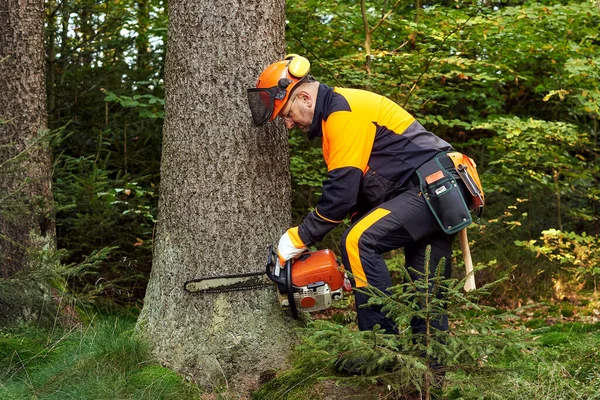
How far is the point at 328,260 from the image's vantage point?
12.8 feet

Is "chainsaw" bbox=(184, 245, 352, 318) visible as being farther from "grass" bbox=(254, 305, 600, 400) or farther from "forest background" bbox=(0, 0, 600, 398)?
"forest background" bbox=(0, 0, 600, 398)

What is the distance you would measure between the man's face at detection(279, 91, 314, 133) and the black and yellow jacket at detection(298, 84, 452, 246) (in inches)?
3.7

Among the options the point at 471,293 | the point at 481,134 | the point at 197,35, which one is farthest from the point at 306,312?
the point at 481,134

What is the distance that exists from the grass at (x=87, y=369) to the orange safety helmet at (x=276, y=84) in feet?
5.34

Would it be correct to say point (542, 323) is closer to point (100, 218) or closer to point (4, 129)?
point (100, 218)

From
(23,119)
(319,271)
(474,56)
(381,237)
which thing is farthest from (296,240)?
(474,56)

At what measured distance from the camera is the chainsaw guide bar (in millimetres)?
4246

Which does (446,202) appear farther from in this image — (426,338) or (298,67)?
(298,67)

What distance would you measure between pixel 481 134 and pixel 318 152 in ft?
15.6

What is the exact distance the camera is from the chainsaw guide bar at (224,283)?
425cm

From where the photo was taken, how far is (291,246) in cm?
387

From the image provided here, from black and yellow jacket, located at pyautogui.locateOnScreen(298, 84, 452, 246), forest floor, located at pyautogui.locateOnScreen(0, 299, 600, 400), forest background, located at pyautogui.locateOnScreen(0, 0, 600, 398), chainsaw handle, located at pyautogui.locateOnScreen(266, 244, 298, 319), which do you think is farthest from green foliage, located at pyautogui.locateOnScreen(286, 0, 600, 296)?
chainsaw handle, located at pyautogui.locateOnScreen(266, 244, 298, 319)

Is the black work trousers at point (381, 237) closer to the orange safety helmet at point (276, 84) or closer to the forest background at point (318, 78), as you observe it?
the orange safety helmet at point (276, 84)

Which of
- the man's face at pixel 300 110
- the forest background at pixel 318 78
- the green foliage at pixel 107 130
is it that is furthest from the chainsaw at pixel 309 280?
the green foliage at pixel 107 130
